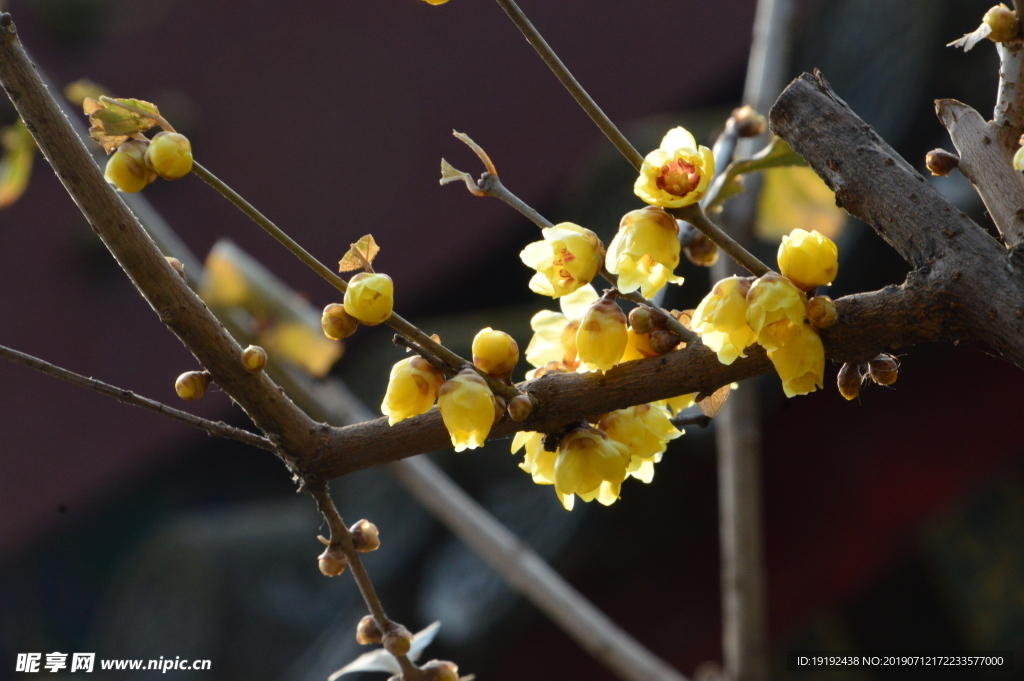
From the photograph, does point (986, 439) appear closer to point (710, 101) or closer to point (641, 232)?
point (710, 101)

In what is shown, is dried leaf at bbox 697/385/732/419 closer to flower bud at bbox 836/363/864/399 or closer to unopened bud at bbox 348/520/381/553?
flower bud at bbox 836/363/864/399

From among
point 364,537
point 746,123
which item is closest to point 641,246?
point 364,537

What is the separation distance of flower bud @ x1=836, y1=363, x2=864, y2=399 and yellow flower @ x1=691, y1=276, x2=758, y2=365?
0.06 meters

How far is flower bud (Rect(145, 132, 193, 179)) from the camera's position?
383 millimetres

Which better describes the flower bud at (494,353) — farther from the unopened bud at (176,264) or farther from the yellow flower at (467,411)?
the unopened bud at (176,264)

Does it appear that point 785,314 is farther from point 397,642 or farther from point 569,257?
point 397,642

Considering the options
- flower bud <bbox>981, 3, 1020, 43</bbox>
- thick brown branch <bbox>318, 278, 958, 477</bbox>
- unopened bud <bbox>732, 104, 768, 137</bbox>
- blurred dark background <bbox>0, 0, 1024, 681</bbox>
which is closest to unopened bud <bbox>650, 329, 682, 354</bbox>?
thick brown branch <bbox>318, 278, 958, 477</bbox>

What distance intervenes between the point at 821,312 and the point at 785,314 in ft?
0.07

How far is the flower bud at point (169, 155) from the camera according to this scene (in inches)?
15.1

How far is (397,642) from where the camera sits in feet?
1.56

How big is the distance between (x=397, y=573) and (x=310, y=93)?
1.55 metres

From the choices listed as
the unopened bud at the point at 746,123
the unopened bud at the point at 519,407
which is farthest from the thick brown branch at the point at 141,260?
the unopened bud at the point at 746,123

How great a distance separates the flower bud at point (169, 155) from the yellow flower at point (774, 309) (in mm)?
283

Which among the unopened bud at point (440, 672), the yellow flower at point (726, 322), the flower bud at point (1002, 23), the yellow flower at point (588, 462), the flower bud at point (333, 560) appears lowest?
the unopened bud at point (440, 672)
